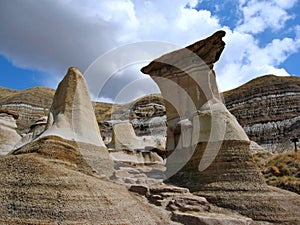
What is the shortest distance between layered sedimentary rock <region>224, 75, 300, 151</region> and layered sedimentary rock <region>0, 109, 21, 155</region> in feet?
116

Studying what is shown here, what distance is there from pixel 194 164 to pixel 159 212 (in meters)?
4.09

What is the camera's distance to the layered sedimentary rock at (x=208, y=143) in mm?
12181

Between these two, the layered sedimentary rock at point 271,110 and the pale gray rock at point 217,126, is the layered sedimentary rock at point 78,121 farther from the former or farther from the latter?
the layered sedimentary rock at point 271,110

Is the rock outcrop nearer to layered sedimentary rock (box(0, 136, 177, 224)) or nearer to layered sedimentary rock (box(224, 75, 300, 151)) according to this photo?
layered sedimentary rock (box(0, 136, 177, 224))

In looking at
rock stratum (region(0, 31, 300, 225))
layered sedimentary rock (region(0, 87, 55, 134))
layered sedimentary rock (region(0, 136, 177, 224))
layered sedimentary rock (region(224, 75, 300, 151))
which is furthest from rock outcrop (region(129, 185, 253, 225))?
layered sedimentary rock (region(0, 87, 55, 134))

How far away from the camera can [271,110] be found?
5294 centimetres

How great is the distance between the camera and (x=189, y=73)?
662 inches

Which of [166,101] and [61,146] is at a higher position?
[166,101]

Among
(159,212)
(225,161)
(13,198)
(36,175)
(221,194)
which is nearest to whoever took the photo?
(13,198)

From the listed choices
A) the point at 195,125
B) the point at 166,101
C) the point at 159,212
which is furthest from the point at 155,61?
the point at 159,212

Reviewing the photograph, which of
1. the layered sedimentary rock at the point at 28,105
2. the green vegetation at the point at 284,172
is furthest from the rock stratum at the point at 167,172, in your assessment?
the layered sedimentary rock at the point at 28,105

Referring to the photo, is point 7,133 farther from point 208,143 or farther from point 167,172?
point 208,143

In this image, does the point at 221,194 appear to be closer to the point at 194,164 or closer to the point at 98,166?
the point at 194,164

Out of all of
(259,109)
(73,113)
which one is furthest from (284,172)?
(259,109)
